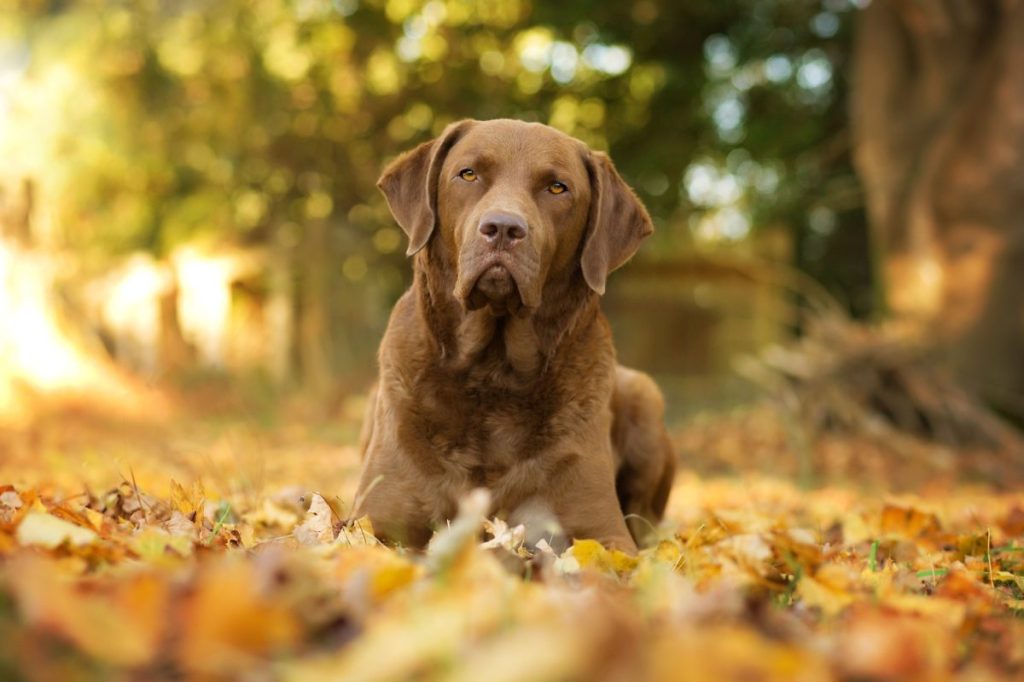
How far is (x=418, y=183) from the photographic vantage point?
4.25m

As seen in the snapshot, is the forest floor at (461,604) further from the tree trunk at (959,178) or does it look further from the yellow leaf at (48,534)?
the tree trunk at (959,178)

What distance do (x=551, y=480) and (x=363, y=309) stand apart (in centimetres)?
1560

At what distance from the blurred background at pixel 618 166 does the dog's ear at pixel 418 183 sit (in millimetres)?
3279

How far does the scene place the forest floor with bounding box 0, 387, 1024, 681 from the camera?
58.5 inches

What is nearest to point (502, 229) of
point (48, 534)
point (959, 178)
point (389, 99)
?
point (48, 534)

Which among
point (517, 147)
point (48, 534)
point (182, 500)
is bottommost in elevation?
point (182, 500)

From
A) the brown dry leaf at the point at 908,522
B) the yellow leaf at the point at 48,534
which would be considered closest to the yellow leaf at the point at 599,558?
the yellow leaf at the point at 48,534

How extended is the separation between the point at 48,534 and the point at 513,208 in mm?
2005

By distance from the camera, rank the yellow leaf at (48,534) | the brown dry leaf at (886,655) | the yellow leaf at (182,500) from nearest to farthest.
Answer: the brown dry leaf at (886,655) → the yellow leaf at (48,534) → the yellow leaf at (182,500)

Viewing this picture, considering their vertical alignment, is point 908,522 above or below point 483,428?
below

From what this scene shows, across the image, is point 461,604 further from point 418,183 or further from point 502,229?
point 418,183

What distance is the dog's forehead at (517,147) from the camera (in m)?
4.04

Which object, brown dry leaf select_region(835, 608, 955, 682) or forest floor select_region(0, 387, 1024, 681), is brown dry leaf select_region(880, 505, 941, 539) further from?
brown dry leaf select_region(835, 608, 955, 682)

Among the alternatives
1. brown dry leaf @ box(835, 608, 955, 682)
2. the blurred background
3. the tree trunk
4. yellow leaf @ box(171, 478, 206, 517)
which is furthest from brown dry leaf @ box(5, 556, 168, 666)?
the tree trunk
